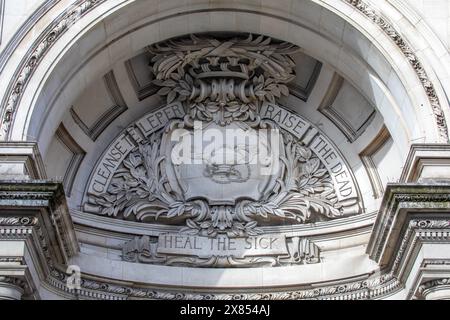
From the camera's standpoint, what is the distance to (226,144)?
1819 centimetres

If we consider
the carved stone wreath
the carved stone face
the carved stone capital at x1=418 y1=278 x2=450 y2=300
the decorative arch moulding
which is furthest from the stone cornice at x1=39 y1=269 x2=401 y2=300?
the decorative arch moulding

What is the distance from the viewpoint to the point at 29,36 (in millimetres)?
16422

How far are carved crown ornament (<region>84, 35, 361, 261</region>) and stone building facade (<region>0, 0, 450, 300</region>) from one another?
26 mm

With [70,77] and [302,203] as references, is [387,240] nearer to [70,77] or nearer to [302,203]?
[302,203]

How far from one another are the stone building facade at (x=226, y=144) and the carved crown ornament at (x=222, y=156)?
1.0 inches

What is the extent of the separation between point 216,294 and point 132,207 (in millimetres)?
1961

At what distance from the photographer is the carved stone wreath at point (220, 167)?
17.7m

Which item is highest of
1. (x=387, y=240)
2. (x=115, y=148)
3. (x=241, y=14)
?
(x=241, y=14)

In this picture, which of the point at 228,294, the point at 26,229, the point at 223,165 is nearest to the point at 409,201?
the point at 228,294

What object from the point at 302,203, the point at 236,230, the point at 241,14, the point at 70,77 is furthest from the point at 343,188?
the point at 70,77

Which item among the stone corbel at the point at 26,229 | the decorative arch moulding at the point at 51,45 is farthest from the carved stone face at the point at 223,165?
the stone corbel at the point at 26,229

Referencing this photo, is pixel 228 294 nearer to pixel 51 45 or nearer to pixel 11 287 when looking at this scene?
pixel 11 287
